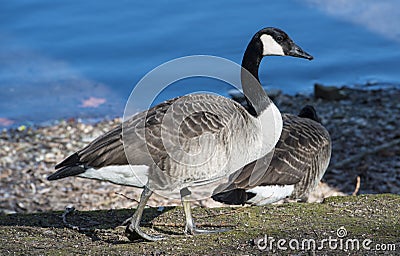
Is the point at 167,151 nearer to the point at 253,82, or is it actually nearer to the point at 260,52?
the point at 253,82

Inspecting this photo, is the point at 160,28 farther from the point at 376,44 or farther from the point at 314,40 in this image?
the point at 376,44

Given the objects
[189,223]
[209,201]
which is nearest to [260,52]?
[189,223]

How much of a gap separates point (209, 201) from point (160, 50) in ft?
14.4

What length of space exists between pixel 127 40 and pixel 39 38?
164 centimetres

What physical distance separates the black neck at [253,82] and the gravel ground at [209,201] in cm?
158

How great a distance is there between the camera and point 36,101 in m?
10.8

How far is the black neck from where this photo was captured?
5.57 m

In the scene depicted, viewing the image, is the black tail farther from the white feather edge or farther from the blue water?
the blue water

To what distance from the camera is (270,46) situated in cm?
570

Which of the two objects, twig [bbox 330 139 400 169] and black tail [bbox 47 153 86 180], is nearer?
black tail [bbox 47 153 86 180]

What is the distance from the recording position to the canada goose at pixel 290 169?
19.4 feet

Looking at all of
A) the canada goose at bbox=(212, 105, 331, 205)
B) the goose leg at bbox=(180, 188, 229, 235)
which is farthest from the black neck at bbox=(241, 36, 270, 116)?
the goose leg at bbox=(180, 188, 229, 235)

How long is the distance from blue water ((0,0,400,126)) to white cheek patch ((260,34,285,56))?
466 cm

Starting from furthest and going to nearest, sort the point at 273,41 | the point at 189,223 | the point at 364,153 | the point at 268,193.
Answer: the point at 364,153
the point at 268,193
the point at 273,41
the point at 189,223
